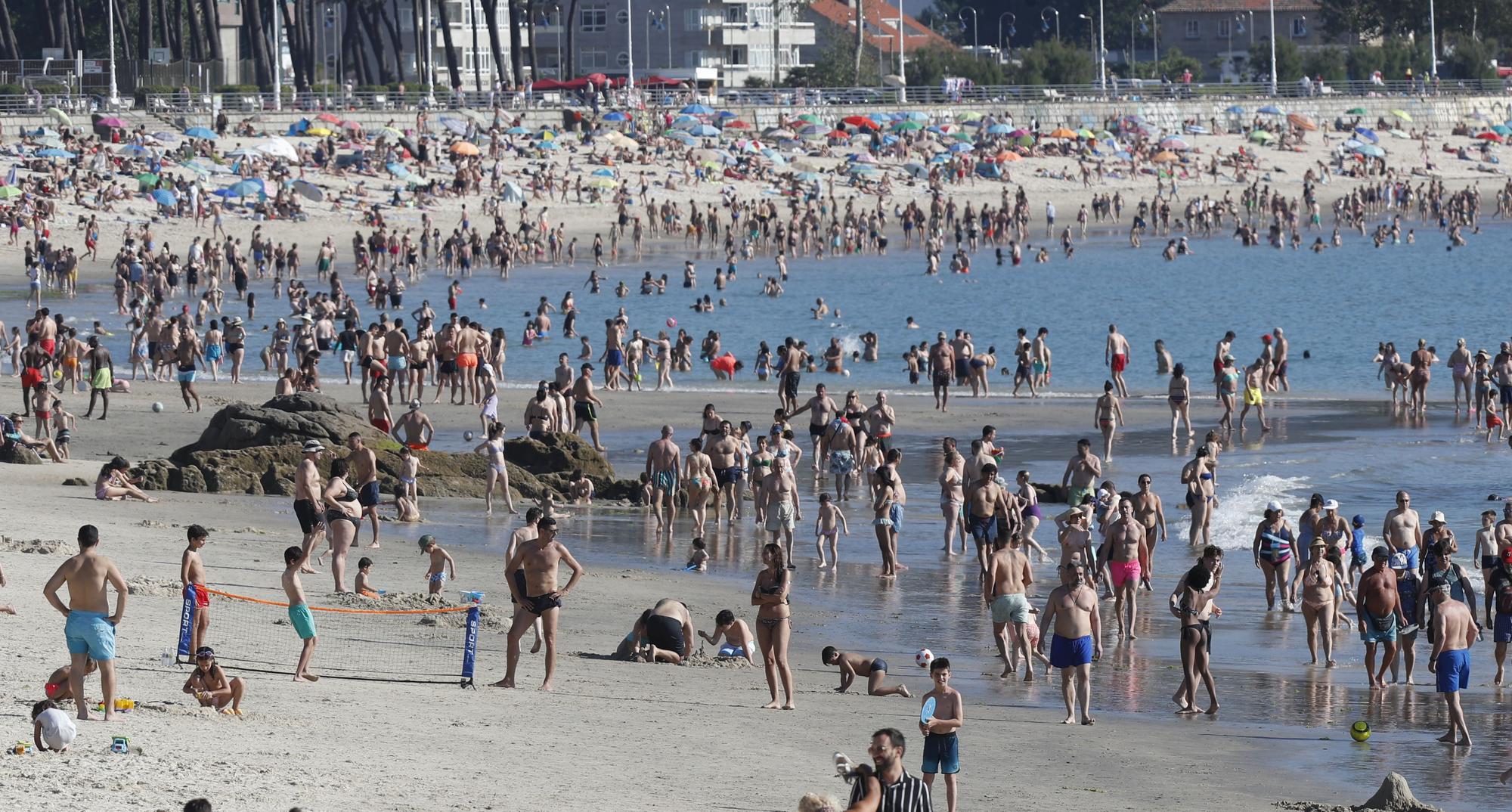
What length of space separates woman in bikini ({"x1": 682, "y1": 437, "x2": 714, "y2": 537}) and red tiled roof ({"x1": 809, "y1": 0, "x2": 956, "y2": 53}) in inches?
3426

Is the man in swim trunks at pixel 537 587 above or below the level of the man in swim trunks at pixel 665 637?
above

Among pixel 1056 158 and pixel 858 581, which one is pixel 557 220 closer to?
pixel 1056 158

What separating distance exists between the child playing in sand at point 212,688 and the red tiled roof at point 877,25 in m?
95.9

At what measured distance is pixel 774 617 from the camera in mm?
12039

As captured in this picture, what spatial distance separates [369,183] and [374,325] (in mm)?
30939

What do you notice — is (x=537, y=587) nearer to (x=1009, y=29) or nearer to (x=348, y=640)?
(x=348, y=640)

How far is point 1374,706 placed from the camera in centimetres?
1270

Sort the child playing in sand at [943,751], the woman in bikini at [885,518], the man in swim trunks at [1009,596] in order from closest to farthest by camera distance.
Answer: the child playing in sand at [943,751] < the man in swim trunks at [1009,596] < the woman in bikini at [885,518]

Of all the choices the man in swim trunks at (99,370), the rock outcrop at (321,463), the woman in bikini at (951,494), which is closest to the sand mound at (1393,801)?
the woman in bikini at (951,494)

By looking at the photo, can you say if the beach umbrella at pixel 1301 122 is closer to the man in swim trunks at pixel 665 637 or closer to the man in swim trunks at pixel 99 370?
the man in swim trunks at pixel 99 370

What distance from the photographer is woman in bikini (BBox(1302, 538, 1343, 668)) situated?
13828 mm

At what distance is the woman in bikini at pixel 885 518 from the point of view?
17.2 metres

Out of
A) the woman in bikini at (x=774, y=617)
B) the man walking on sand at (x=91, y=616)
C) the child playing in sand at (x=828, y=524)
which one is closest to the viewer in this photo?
the man walking on sand at (x=91, y=616)

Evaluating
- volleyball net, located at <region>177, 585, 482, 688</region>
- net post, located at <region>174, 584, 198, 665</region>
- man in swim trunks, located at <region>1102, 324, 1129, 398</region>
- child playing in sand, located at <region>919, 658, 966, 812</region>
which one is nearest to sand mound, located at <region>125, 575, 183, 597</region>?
volleyball net, located at <region>177, 585, 482, 688</region>
